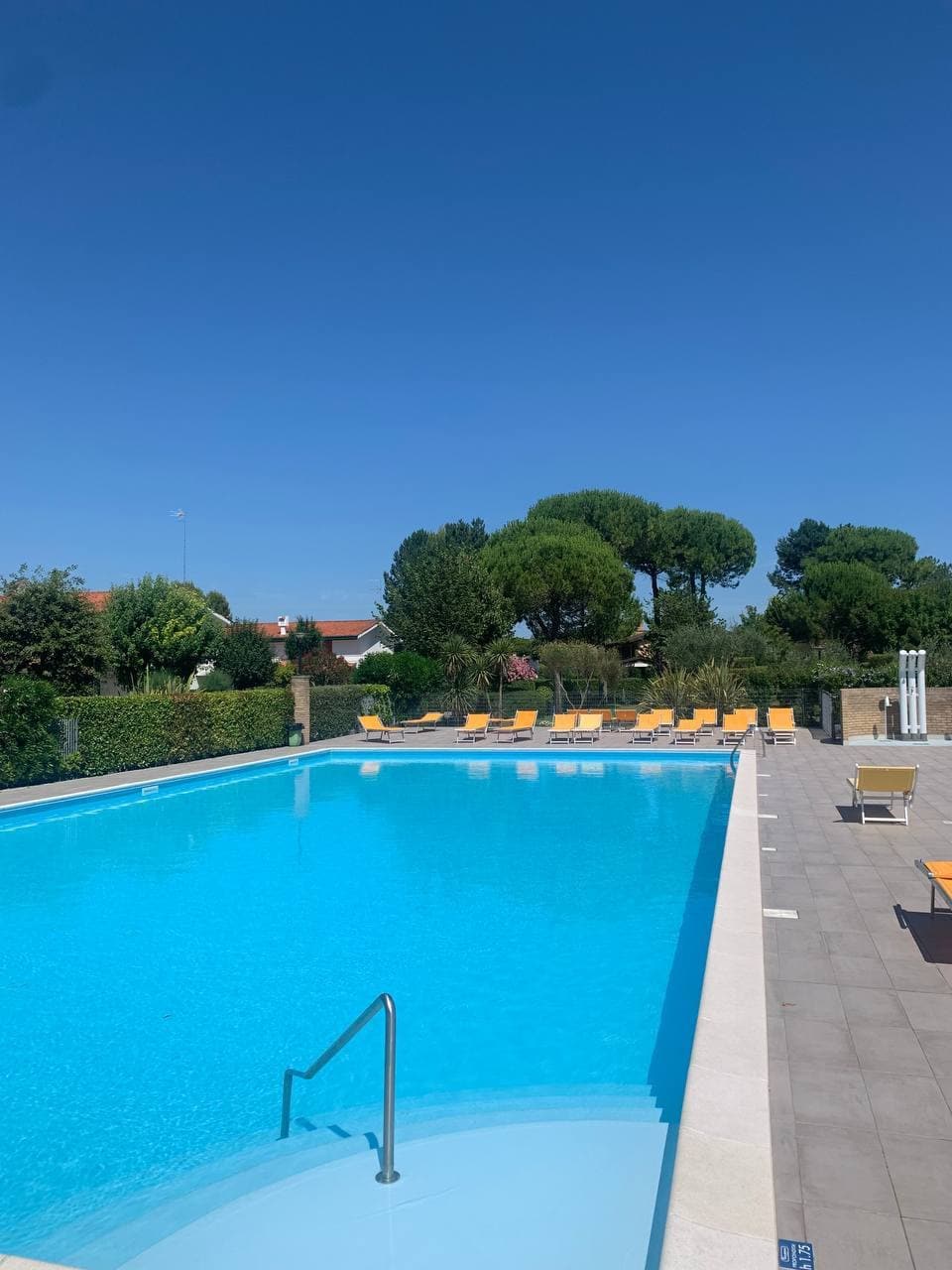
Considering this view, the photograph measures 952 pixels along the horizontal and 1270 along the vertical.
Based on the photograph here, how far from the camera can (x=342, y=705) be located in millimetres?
25281

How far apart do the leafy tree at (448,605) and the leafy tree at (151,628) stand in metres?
7.62

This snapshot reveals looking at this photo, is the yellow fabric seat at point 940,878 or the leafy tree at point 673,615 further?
the leafy tree at point 673,615

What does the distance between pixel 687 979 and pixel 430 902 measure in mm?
2995

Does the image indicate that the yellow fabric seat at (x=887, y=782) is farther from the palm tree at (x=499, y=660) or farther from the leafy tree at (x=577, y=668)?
the leafy tree at (x=577, y=668)

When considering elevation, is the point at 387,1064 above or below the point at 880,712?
below

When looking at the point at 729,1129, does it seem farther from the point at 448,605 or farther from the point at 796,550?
the point at 796,550

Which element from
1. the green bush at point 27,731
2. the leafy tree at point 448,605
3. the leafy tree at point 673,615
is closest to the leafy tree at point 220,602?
the leafy tree at point 673,615

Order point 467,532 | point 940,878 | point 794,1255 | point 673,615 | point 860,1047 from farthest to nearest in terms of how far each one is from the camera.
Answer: point 467,532
point 673,615
point 940,878
point 860,1047
point 794,1255

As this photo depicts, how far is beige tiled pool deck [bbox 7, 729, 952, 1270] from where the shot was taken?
8.92 ft

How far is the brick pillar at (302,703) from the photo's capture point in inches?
913

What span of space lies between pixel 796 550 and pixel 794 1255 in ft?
207

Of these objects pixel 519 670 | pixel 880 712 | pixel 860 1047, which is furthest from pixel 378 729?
pixel 860 1047

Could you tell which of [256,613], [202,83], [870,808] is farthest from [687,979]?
[256,613]

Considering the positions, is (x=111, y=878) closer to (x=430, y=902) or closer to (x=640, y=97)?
(x=430, y=902)
